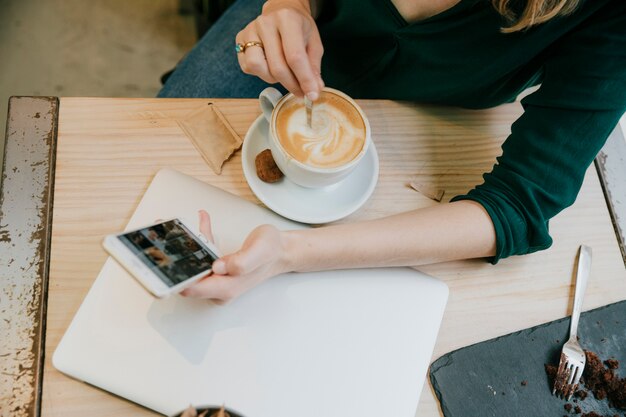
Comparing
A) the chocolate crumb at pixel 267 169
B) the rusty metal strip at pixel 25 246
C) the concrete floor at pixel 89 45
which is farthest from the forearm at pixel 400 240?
the concrete floor at pixel 89 45

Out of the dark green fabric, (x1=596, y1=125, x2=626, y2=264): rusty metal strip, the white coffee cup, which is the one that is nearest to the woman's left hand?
the white coffee cup

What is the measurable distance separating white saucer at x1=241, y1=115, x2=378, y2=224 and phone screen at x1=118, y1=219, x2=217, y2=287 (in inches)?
6.8

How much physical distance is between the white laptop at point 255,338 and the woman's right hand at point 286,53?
Result: 0.20 m

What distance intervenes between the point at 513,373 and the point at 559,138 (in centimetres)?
38

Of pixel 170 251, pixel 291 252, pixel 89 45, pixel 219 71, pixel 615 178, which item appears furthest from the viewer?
pixel 89 45

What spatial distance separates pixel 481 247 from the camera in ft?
2.59

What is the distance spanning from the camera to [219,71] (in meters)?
1.07

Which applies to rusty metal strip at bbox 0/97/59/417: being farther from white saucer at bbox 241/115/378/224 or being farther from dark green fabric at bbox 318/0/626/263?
dark green fabric at bbox 318/0/626/263

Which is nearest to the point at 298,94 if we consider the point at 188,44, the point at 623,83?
the point at 623,83

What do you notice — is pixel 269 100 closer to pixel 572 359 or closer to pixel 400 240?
pixel 400 240

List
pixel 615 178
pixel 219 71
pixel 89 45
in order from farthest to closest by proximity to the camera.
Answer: pixel 89 45
pixel 219 71
pixel 615 178

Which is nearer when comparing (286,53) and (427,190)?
(286,53)

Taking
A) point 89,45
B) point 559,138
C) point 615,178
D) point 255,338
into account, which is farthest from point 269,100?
point 89,45

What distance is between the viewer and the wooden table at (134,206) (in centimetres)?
66
